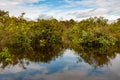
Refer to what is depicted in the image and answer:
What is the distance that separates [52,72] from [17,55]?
355 inches

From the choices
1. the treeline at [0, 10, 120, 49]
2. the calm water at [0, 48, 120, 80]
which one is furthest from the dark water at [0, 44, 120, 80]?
the treeline at [0, 10, 120, 49]

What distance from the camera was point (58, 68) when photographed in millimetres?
22016

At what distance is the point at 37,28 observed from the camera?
41.5 meters

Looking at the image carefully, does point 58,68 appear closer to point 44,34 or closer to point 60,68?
point 60,68

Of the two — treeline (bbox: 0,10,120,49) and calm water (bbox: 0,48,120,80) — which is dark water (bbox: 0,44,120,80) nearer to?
calm water (bbox: 0,48,120,80)

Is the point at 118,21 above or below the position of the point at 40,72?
above

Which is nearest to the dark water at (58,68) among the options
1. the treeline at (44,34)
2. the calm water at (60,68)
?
the calm water at (60,68)

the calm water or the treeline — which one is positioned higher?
the treeline

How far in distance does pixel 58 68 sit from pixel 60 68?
5.9 inches

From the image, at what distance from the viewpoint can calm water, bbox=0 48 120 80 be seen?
59.9 ft

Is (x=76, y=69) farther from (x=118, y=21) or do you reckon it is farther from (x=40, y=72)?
(x=118, y=21)

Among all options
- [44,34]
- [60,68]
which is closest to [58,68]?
[60,68]

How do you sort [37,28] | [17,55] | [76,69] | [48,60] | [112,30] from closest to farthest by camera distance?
[76,69], [48,60], [17,55], [37,28], [112,30]

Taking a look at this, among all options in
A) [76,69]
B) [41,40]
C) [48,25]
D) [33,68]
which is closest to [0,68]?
[33,68]
